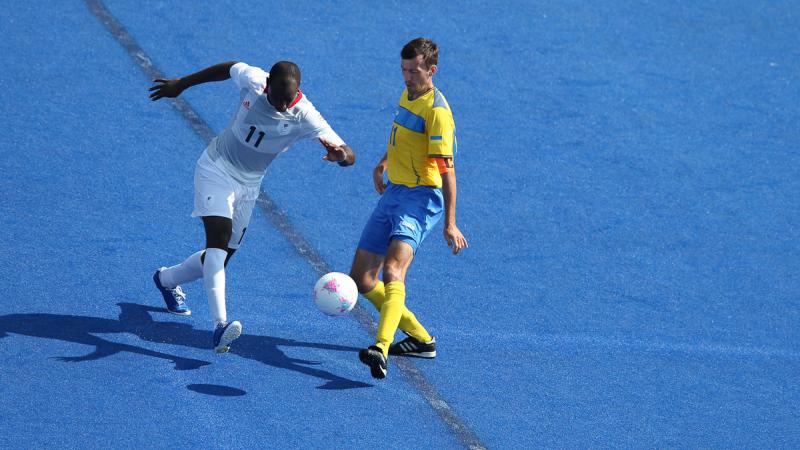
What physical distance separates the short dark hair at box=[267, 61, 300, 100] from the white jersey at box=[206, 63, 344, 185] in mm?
173

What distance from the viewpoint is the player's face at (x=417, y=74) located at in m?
6.80

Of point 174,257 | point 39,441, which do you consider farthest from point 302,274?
point 39,441

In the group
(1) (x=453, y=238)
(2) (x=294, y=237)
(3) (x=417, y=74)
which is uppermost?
(3) (x=417, y=74)

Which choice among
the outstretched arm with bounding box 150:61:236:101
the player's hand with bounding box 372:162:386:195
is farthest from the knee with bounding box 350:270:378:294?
the outstretched arm with bounding box 150:61:236:101

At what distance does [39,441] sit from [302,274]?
247cm

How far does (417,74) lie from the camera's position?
6844 mm

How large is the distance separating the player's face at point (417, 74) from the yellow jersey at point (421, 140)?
0.19ft

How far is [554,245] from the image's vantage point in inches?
345

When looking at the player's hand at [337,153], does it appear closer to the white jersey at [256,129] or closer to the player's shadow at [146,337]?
the white jersey at [256,129]

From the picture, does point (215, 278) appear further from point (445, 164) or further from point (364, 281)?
point (445, 164)

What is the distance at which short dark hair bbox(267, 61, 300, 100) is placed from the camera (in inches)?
257

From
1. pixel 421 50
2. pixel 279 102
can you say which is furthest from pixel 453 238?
pixel 279 102

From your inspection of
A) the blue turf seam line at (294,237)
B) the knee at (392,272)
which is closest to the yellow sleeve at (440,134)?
the knee at (392,272)

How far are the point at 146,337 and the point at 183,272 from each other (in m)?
0.47
